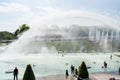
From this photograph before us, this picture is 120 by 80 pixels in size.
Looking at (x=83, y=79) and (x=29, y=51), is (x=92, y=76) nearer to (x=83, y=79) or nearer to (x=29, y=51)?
(x=83, y=79)

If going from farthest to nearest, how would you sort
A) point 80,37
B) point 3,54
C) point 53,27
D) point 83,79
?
point 80,37
point 53,27
point 3,54
point 83,79

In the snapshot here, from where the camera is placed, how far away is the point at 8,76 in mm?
27922

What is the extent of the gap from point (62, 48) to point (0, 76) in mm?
42779

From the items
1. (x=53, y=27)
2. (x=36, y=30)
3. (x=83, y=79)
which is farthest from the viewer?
(x=53, y=27)

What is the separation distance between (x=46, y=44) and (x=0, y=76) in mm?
39652

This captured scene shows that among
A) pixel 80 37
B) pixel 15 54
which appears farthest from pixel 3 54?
pixel 80 37

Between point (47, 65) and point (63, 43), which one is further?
point (63, 43)

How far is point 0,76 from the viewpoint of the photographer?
92.3 ft

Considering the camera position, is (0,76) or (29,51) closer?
(0,76)

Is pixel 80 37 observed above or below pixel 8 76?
above

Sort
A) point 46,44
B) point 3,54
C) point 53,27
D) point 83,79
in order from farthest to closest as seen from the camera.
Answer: point 46,44 < point 53,27 < point 3,54 < point 83,79

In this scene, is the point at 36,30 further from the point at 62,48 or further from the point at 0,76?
the point at 0,76

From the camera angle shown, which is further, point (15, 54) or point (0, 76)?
point (15, 54)

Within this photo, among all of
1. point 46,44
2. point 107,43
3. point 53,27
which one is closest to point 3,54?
point 53,27
